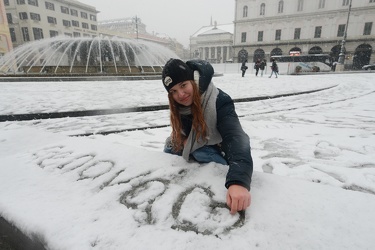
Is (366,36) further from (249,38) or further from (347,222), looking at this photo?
(347,222)

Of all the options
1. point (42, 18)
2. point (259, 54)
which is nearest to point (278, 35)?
point (259, 54)

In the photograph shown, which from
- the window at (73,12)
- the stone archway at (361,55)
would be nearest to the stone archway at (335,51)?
the stone archway at (361,55)

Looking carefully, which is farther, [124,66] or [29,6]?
[29,6]

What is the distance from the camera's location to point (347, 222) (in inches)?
43.9

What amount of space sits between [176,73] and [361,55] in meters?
42.6

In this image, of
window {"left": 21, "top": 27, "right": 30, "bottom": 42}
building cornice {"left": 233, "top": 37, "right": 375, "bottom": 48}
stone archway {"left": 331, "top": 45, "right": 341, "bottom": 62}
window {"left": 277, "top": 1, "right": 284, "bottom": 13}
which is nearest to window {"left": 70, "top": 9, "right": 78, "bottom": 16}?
window {"left": 21, "top": 27, "right": 30, "bottom": 42}

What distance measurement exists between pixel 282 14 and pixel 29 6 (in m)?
41.5

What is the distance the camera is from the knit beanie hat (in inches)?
62.8

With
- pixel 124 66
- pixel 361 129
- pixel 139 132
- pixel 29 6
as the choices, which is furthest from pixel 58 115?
pixel 29 6

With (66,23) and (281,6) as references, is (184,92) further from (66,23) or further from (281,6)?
(66,23)

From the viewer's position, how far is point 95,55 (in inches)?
576

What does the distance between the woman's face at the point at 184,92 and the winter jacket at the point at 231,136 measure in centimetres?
8

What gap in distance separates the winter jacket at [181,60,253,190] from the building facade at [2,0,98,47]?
4817 cm

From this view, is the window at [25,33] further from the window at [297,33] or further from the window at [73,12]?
the window at [297,33]
